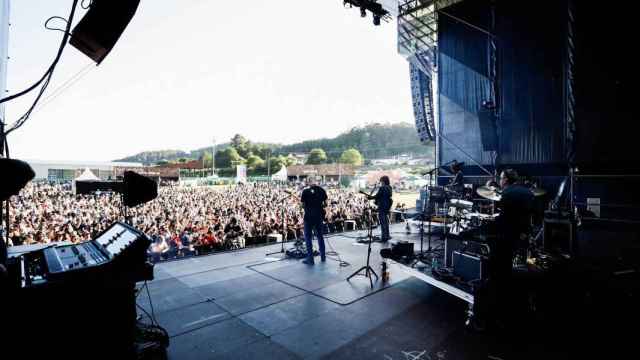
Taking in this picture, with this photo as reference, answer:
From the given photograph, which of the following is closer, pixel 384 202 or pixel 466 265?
pixel 466 265

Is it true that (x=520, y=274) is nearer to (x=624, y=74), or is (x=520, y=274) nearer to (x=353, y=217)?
(x=624, y=74)

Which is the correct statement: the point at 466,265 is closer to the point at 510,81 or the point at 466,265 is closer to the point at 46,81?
the point at 46,81

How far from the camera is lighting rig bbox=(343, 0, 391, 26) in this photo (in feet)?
29.9

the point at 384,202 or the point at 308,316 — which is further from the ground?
the point at 384,202

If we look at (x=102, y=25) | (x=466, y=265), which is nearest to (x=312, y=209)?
(x=466, y=265)

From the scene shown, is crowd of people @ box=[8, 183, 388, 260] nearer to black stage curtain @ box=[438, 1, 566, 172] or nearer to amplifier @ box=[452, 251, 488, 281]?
amplifier @ box=[452, 251, 488, 281]

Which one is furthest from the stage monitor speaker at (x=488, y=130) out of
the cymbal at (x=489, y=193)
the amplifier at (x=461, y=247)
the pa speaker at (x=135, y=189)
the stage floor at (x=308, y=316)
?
the pa speaker at (x=135, y=189)

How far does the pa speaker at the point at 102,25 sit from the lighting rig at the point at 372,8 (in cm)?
805

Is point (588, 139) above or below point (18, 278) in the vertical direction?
above

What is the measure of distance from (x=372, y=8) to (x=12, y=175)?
1035 centimetres

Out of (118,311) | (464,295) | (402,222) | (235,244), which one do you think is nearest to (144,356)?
(118,311)

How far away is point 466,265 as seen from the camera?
4.36 meters

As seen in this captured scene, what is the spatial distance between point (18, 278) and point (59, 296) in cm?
23

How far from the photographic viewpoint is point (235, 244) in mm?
7562
